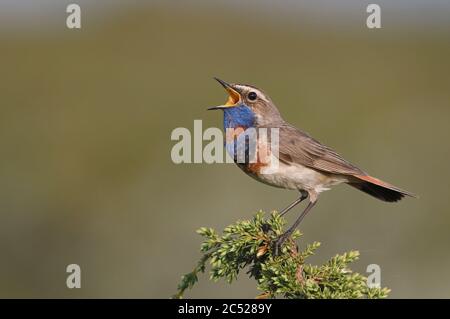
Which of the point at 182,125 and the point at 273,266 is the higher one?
the point at 182,125

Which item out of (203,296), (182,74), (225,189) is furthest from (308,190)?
(182,74)

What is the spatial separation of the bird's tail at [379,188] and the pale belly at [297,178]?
0.16 metres

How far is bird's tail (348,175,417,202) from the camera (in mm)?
7051

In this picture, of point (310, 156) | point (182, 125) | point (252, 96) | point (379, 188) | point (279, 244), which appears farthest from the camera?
point (182, 125)

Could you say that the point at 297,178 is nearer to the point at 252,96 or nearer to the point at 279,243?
the point at 252,96

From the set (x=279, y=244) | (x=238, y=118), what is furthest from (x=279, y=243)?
(x=238, y=118)

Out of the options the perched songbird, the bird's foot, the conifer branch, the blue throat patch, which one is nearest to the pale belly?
the perched songbird

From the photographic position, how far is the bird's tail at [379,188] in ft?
23.1

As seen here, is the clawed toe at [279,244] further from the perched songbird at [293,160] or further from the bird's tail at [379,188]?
the bird's tail at [379,188]

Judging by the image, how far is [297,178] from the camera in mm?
7262

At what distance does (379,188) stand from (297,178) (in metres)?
0.70

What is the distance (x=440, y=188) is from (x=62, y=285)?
18.8 feet

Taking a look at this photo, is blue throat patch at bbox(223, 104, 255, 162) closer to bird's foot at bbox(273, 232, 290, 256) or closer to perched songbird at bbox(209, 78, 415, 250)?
perched songbird at bbox(209, 78, 415, 250)

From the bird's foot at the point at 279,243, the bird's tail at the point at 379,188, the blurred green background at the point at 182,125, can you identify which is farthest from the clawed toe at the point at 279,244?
the blurred green background at the point at 182,125
